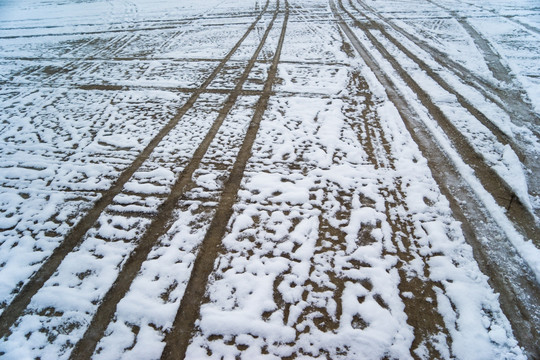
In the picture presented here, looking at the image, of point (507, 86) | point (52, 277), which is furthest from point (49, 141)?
point (507, 86)

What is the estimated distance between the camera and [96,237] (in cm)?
290

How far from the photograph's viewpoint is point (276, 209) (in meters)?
3.15

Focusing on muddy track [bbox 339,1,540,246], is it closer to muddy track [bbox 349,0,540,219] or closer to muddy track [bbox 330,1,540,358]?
muddy track [bbox 349,0,540,219]

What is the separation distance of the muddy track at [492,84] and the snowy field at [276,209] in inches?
1.7

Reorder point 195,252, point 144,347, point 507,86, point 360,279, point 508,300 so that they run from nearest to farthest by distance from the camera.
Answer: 1. point 144,347
2. point 508,300
3. point 360,279
4. point 195,252
5. point 507,86

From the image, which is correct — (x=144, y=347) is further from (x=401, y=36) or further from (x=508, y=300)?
(x=401, y=36)

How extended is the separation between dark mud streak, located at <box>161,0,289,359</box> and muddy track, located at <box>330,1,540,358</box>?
2354 mm

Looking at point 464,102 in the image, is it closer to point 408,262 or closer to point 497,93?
point 497,93

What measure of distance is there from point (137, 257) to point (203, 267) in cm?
66

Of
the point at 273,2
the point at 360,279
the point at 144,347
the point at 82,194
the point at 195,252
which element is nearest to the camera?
the point at 144,347

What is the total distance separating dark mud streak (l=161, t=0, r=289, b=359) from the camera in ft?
6.93

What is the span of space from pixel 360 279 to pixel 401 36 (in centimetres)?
792

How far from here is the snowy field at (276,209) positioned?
2.17 m

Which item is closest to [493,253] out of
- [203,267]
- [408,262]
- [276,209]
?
[408,262]
